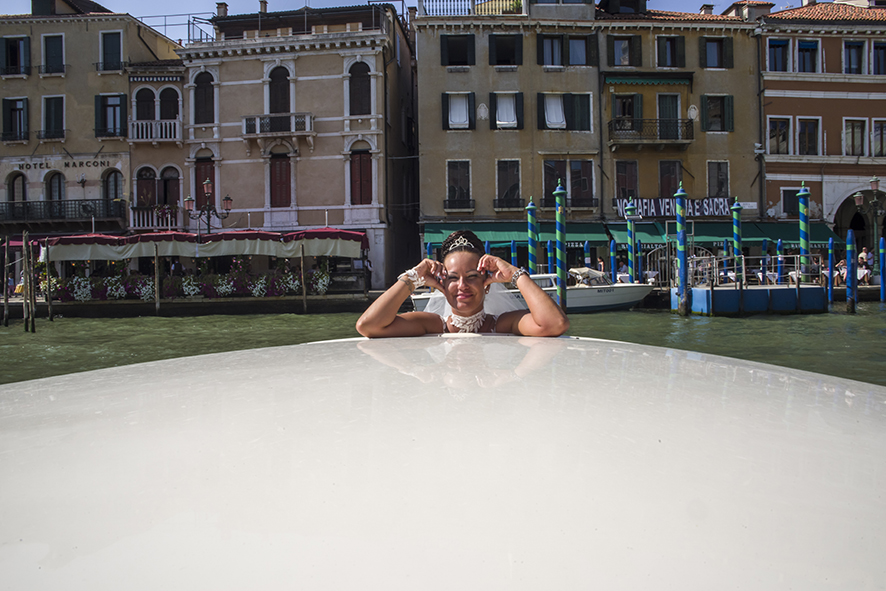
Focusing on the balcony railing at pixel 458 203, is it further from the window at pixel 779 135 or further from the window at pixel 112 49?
the window at pixel 112 49

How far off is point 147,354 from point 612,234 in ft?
53.4

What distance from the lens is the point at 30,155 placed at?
22.4 m

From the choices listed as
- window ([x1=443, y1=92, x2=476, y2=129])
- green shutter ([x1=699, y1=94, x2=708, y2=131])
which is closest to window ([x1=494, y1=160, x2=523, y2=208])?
window ([x1=443, y1=92, x2=476, y2=129])

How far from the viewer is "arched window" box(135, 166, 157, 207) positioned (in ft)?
72.5

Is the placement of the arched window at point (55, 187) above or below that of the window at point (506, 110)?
below

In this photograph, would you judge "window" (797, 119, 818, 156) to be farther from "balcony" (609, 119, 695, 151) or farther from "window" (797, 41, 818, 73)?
"balcony" (609, 119, 695, 151)

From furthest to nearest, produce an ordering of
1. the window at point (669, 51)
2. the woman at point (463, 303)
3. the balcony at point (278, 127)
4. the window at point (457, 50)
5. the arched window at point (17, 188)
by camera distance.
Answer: the arched window at point (17, 188) → the window at point (669, 51) → the window at point (457, 50) → the balcony at point (278, 127) → the woman at point (463, 303)

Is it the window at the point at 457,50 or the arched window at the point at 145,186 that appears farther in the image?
the arched window at the point at 145,186

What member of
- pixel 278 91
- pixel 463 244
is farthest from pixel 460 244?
pixel 278 91

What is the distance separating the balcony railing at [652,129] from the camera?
21141 mm

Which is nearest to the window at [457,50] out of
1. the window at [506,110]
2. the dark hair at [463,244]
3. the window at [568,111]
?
the window at [506,110]

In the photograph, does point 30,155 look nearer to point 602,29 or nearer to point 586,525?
point 602,29

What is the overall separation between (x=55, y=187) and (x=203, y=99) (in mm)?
6756

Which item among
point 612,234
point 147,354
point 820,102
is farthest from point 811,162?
point 147,354
